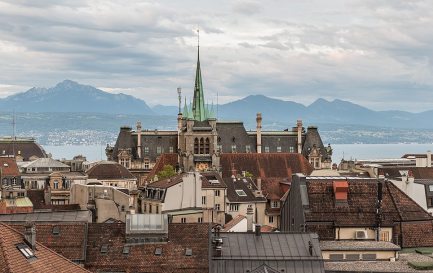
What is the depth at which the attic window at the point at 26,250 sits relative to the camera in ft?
123

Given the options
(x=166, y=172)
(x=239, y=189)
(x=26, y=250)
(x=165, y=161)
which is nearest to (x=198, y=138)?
(x=165, y=161)

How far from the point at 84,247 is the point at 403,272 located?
1744cm

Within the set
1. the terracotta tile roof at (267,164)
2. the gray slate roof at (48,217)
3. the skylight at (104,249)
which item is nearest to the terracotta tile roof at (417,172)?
the terracotta tile roof at (267,164)

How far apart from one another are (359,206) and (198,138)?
95.9 metres

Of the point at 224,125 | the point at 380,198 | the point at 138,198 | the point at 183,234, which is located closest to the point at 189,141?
the point at 224,125

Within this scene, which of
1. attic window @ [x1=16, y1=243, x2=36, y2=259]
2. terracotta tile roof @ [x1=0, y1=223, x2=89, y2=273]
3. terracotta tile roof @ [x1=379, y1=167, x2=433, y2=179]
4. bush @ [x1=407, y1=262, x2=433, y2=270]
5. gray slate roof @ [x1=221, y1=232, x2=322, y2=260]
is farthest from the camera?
terracotta tile roof @ [x1=379, y1=167, x2=433, y2=179]

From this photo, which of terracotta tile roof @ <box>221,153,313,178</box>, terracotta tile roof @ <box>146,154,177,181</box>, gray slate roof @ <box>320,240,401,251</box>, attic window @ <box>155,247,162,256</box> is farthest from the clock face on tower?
attic window @ <box>155,247,162,256</box>

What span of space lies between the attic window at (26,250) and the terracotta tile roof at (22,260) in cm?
18

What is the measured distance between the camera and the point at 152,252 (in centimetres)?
4869

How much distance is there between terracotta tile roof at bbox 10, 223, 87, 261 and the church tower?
3646 inches

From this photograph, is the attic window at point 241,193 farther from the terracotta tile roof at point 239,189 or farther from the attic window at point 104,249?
the attic window at point 104,249

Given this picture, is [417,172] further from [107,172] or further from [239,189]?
[107,172]

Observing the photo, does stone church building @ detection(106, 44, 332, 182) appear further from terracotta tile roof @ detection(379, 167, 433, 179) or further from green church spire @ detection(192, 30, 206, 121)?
terracotta tile roof @ detection(379, 167, 433, 179)

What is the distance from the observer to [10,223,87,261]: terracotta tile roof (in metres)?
48.3
